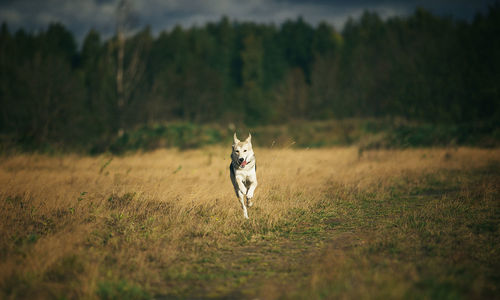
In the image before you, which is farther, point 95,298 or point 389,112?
point 389,112

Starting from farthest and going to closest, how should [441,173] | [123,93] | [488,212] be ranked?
[123,93], [441,173], [488,212]

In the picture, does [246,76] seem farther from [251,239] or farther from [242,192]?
[251,239]

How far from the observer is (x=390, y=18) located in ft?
175

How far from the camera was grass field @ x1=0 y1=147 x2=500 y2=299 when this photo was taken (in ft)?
13.3

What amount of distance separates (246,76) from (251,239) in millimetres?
51408

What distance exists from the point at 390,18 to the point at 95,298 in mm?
60679

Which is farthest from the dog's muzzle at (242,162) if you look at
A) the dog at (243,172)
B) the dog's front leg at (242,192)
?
the dog's front leg at (242,192)

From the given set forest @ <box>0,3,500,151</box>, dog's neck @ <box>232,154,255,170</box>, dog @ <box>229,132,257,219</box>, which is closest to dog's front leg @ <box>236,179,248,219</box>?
dog @ <box>229,132,257,219</box>

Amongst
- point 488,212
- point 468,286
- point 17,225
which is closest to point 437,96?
point 488,212

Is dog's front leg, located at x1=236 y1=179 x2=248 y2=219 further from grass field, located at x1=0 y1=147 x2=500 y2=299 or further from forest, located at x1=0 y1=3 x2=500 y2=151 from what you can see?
forest, located at x1=0 y1=3 x2=500 y2=151

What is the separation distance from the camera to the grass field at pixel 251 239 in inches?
160

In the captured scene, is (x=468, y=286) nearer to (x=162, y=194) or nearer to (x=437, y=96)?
(x=162, y=194)

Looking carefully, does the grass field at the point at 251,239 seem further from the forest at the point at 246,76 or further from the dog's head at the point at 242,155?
the forest at the point at 246,76

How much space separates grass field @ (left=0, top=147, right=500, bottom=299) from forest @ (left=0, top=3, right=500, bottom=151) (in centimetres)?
1288
